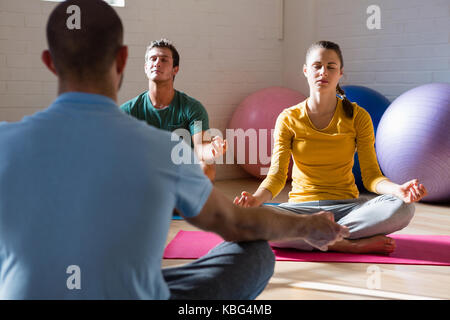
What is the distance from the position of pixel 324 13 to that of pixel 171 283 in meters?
4.27

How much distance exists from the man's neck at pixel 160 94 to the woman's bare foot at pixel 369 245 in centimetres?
125

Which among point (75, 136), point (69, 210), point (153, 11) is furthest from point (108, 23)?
point (153, 11)

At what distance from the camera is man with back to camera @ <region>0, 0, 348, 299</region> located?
95 centimetres

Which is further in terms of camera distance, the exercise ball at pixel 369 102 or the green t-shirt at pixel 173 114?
the exercise ball at pixel 369 102

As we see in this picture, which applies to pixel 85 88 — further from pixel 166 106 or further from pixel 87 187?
pixel 166 106

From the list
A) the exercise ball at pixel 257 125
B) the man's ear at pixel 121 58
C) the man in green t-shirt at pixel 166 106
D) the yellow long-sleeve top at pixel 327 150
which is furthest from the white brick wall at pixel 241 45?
the man's ear at pixel 121 58

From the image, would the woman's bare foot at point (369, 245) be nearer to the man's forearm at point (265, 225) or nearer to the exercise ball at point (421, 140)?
the exercise ball at point (421, 140)

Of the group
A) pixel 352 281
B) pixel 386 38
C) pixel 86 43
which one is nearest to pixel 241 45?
pixel 386 38

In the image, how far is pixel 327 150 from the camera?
8.75 ft

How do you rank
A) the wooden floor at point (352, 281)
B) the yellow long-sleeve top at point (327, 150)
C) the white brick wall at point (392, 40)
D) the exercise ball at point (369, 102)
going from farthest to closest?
the white brick wall at point (392, 40), the exercise ball at point (369, 102), the yellow long-sleeve top at point (327, 150), the wooden floor at point (352, 281)

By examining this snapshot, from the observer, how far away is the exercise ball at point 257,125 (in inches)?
182

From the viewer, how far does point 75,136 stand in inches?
38.3

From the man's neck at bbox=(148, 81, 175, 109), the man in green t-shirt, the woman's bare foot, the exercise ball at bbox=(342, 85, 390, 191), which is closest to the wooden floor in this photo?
the woman's bare foot

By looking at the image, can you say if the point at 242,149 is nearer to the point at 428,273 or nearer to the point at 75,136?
the point at 428,273
